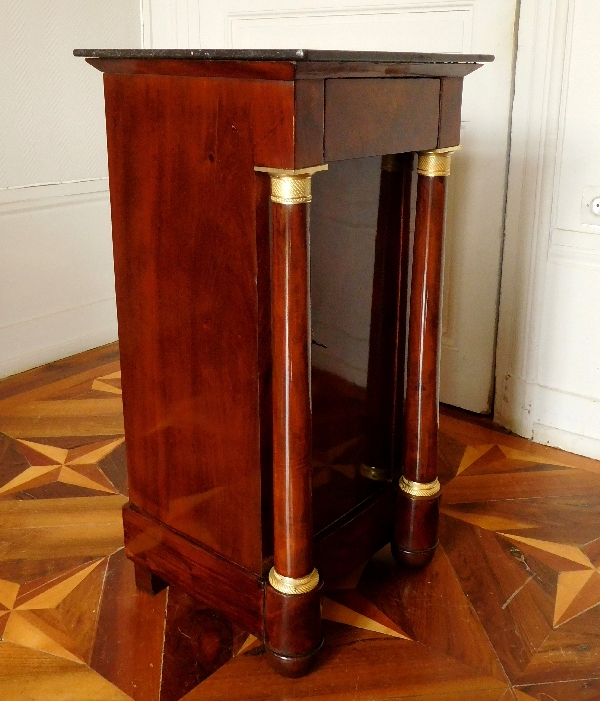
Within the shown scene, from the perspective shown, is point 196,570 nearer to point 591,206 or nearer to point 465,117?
point 591,206

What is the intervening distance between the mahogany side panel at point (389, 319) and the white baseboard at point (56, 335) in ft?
5.54

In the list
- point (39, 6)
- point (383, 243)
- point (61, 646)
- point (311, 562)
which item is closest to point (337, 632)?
point (311, 562)

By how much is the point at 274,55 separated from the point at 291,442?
22.5 inches

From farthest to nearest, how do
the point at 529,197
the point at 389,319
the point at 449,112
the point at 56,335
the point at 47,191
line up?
the point at 56,335, the point at 47,191, the point at 529,197, the point at 389,319, the point at 449,112

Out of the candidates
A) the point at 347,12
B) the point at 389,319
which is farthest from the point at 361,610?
the point at 347,12

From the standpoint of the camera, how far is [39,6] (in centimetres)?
261

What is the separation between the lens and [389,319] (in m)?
1.49

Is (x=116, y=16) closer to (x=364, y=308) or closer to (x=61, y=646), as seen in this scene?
(x=364, y=308)

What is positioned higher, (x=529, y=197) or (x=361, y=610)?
(x=529, y=197)

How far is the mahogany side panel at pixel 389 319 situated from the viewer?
141cm

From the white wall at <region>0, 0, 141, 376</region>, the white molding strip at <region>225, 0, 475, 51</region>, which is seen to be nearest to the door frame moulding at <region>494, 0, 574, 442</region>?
the white molding strip at <region>225, 0, 475, 51</region>

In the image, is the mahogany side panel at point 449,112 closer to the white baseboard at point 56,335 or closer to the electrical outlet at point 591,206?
the electrical outlet at point 591,206

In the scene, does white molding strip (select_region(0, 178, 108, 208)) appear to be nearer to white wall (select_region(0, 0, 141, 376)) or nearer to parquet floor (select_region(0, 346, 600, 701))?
white wall (select_region(0, 0, 141, 376))

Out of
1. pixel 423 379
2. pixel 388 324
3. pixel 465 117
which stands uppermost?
pixel 465 117
